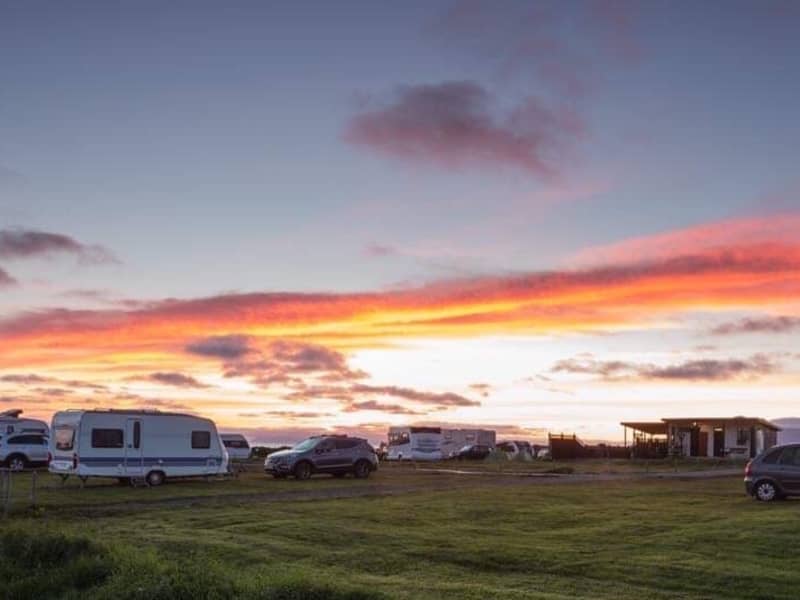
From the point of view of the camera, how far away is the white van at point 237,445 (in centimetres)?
6172

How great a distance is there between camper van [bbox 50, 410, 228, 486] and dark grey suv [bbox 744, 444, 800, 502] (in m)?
19.7

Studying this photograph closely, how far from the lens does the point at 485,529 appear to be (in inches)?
830

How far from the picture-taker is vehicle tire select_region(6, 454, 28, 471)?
148 feet

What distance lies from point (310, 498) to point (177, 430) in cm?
961

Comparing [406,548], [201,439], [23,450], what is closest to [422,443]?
[23,450]

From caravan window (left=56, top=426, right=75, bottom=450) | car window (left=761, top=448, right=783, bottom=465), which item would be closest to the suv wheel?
car window (left=761, top=448, right=783, bottom=465)

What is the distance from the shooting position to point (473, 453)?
222 ft

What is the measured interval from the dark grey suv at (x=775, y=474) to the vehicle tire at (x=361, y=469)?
57.2 ft

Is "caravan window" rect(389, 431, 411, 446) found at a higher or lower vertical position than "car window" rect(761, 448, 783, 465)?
lower

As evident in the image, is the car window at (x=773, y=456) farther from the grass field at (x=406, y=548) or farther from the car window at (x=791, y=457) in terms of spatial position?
the grass field at (x=406, y=548)

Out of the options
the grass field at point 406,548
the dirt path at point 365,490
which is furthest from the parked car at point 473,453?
the grass field at point 406,548

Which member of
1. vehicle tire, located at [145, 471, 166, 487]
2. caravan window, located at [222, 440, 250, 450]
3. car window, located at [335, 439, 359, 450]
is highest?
car window, located at [335, 439, 359, 450]

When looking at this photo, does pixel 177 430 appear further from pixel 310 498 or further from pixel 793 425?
pixel 793 425

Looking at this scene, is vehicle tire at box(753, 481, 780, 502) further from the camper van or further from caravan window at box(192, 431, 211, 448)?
caravan window at box(192, 431, 211, 448)
